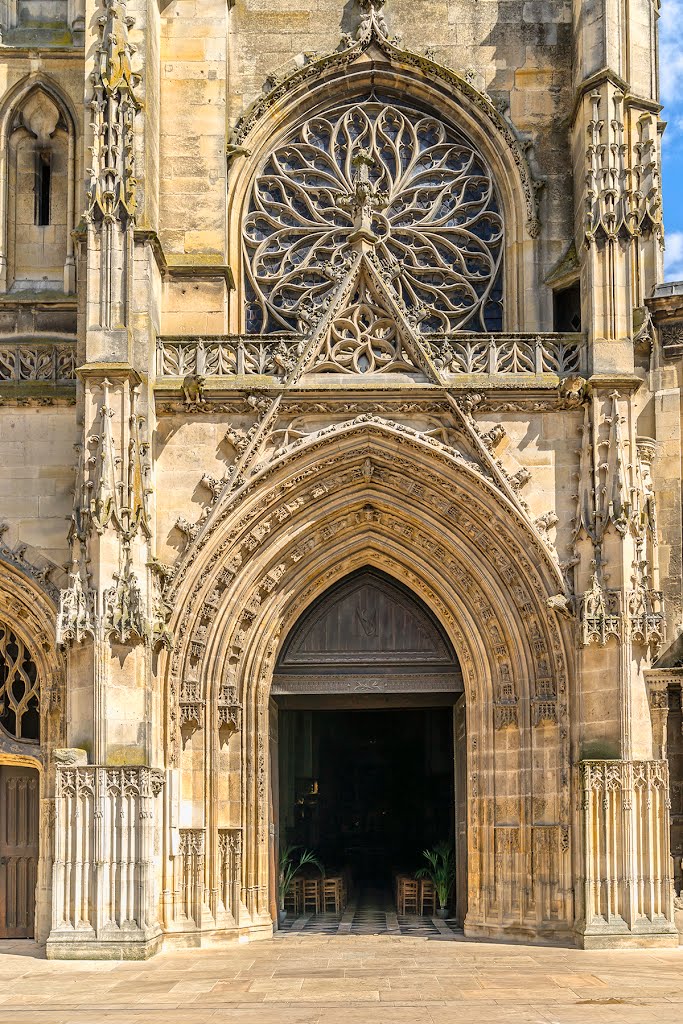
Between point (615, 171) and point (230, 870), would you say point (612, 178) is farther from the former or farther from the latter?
point (230, 870)

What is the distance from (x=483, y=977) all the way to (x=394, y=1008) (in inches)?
72.4

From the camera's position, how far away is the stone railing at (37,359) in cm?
1759

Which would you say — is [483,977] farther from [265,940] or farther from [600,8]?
[600,8]

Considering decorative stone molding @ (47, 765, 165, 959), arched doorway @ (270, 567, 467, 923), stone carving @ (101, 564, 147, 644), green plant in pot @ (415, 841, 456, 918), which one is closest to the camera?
decorative stone molding @ (47, 765, 165, 959)

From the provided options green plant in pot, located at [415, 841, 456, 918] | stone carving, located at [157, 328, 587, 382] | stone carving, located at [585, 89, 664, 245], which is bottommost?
green plant in pot, located at [415, 841, 456, 918]

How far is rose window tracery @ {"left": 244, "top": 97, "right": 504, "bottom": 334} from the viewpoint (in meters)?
19.1

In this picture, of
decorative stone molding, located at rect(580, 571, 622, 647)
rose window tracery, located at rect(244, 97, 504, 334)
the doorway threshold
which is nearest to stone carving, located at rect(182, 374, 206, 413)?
rose window tracery, located at rect(244, 97, 504, 334)

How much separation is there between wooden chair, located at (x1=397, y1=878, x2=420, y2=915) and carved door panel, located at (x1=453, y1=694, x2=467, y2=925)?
4.41 feet

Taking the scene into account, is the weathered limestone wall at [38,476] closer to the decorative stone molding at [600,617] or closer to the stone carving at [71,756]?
the stone carving at [71,756]

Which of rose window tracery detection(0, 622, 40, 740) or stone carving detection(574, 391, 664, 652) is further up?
stone carving detection(574, 391, 664, 652)

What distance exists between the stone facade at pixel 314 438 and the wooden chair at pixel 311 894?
251 centimetres

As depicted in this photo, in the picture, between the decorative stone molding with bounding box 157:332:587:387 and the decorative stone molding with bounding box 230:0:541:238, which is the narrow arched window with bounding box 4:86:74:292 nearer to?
the decorative stone molding with bounding box 157:332:587:387

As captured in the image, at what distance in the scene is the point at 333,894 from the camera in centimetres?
2000

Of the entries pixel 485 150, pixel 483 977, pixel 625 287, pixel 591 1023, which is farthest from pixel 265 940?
pixel 485 150
